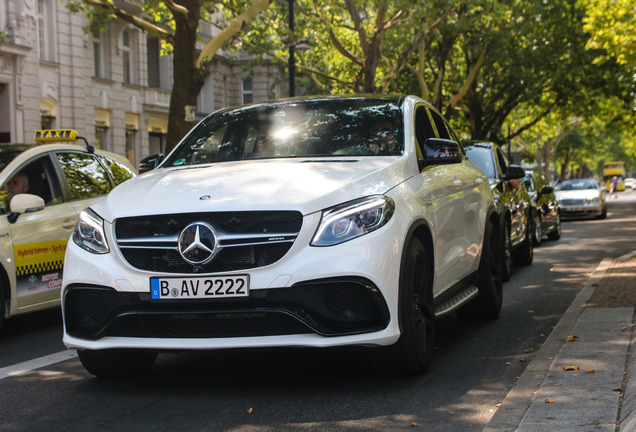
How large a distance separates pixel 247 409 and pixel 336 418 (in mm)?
515

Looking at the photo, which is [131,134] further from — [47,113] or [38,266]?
[38,266]

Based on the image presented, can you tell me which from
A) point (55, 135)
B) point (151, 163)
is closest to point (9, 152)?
point (55, 135)

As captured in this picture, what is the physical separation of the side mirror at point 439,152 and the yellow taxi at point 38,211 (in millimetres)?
3377

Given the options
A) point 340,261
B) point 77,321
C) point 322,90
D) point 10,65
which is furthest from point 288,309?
point 322,90

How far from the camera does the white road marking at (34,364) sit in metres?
6.14

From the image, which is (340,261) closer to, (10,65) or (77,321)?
(77,321)

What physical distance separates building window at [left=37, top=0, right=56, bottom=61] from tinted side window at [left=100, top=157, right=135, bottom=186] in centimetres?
1983

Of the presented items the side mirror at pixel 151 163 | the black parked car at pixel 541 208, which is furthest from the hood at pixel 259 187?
the black parked car at pixel 541 208

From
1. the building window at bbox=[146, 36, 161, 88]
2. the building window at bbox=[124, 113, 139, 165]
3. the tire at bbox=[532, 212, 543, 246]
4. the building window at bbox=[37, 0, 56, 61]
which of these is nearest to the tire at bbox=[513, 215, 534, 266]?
the tire at bbox=[532, 212, 543, 246]

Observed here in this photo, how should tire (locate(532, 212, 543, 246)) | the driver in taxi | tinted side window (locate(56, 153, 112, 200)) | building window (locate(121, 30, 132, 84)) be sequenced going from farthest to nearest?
building window (locate(121, 30, 132, 84))
tire (locate(532, 212, 543, 246))
tinted side window (locate(56, 153, 112, 200))
the driver in taxi

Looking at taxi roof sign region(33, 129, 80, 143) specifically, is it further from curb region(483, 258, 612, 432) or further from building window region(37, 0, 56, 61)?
building window region(37, 0, 56, 61)

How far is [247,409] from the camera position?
491 centimetres

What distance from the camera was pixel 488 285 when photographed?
783 cm

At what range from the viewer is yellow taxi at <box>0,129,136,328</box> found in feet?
24.9
